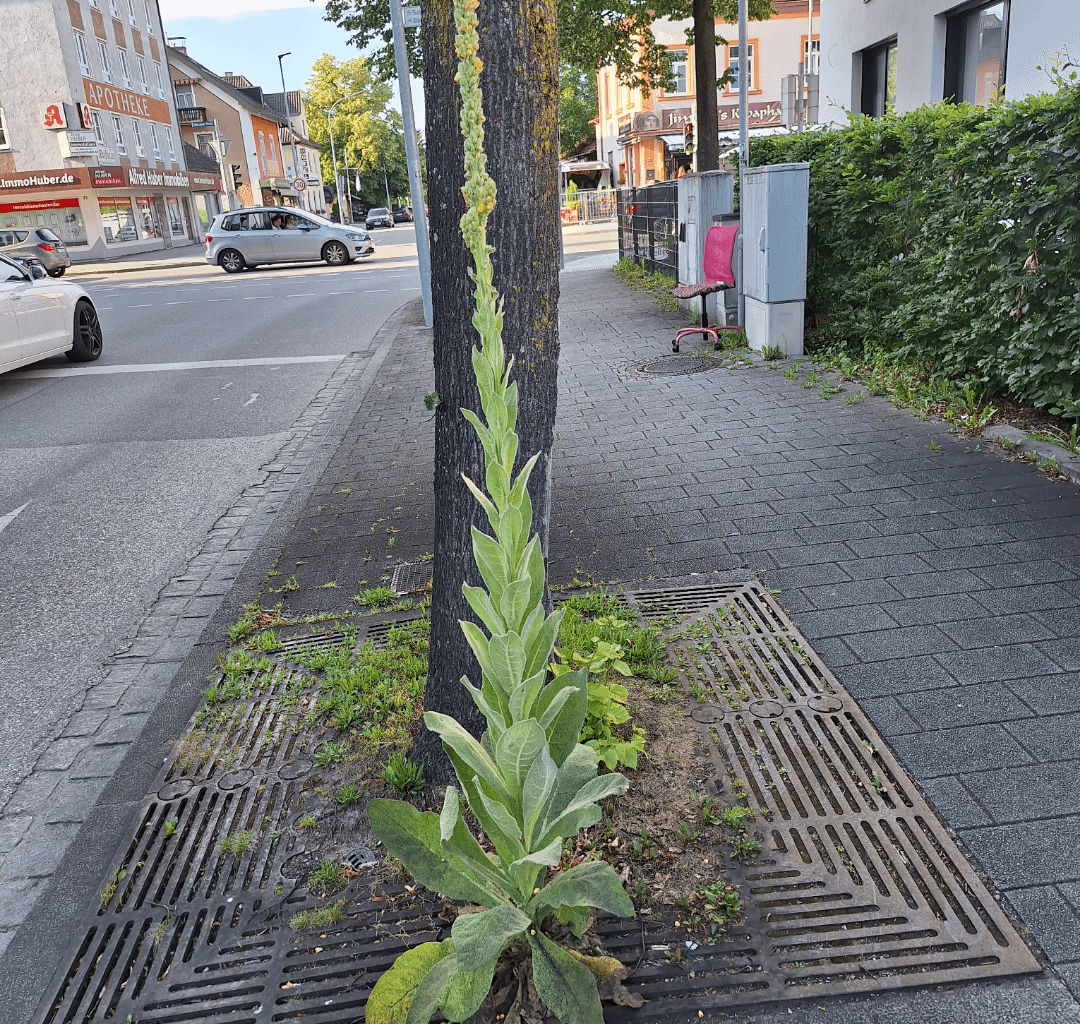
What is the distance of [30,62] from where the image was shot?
1583 inches

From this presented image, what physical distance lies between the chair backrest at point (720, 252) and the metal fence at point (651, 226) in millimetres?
3820

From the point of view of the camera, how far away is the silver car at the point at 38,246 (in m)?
33.3

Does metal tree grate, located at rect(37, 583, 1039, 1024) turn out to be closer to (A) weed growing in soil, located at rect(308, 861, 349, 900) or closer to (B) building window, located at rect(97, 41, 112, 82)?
(A) weed growing in soil, located at rect(308, 861, 349, 900)

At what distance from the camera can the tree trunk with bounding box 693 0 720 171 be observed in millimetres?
17188

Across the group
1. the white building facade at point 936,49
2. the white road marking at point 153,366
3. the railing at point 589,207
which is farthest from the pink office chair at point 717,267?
the railing at point 589,207

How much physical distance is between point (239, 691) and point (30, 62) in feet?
150

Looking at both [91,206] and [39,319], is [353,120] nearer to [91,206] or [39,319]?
[91,206]

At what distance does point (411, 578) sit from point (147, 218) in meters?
50.0

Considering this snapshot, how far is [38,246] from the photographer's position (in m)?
34.0

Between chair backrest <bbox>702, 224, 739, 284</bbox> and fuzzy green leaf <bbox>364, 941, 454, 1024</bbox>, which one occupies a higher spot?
chair backrest <bbox>702, 224, 739, 284</bbox>

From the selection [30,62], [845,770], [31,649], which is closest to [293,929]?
[845,770]

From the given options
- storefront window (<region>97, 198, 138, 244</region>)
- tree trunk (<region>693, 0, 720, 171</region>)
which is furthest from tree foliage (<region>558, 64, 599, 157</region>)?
tree trunk (<region>693, 0, 720, 171</region>)

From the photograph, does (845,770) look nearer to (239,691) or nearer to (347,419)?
(239,691)

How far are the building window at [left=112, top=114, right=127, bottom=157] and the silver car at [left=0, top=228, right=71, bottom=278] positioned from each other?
40.7 ft
